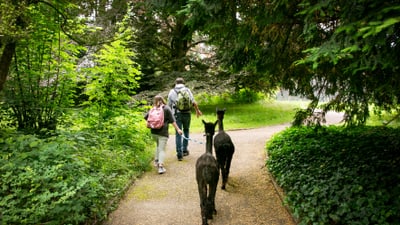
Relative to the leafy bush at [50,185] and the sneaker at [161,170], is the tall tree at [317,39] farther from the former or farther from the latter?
the sneaker at [161,170]

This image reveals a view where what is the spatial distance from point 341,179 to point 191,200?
2606 mm

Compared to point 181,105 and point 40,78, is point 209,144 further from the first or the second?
point 40,78

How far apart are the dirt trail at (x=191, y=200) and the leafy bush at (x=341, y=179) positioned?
0.38 meters

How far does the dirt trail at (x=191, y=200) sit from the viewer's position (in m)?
5.03

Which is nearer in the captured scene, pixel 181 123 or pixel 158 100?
pixel 158 100

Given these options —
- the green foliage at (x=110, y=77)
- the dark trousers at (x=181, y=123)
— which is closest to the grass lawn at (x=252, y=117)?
the dark trousers at (x=181, y=123)

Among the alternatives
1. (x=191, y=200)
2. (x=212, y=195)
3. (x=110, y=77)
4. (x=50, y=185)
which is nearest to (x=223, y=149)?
(x=191, y=200)

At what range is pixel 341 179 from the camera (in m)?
4.91

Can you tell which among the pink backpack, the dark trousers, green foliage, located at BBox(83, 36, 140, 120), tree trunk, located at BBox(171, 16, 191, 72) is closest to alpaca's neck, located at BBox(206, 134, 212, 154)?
the pink backpack

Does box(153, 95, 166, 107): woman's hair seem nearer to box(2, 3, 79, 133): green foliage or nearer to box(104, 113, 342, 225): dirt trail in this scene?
box(104, 113, 342, 225): dirt trail

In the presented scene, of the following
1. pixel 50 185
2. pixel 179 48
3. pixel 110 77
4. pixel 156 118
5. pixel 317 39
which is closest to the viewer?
pixel 50 185

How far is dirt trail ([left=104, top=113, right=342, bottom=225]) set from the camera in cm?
503

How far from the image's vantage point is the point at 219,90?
52.8 feet

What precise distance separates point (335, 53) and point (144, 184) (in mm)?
4824
